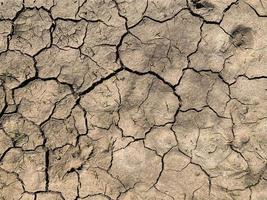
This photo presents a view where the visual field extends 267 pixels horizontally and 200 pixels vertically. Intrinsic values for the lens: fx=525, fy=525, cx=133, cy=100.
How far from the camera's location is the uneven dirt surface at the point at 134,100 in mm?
3770

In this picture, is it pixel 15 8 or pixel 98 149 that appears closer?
pixel 98 149

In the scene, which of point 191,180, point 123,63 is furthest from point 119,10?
point 191,180

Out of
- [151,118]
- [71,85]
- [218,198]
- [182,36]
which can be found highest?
[182,36]

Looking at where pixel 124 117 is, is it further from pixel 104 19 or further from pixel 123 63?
pixel 104 19

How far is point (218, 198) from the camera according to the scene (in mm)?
3711

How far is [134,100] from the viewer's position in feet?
12.8

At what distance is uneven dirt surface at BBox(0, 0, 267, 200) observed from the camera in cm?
377

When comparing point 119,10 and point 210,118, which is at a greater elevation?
point 119,10

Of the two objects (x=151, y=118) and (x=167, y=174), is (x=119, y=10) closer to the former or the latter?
(x=151, y=118)

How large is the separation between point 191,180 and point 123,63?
1013mm

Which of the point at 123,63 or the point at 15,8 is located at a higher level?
the point at 15,8

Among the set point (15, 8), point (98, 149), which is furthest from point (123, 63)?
point (15, 8)

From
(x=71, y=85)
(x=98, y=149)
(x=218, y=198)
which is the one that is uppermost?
(x=71, y=85)

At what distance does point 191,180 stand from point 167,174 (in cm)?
18
